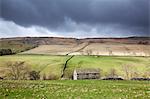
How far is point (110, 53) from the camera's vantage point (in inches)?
5856

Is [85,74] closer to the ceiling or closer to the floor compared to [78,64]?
closer to the floor

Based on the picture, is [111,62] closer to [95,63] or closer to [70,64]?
[95,63]

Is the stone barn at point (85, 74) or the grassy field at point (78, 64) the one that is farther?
the grassy field at point (78, 64)

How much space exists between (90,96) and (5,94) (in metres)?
6.84

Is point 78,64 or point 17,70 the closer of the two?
point 17,70

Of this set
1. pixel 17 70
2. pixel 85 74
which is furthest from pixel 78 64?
pixel 17 70

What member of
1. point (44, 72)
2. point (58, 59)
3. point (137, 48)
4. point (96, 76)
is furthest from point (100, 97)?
point (137, 48)

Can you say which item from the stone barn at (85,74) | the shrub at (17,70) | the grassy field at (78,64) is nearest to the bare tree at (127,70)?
the grassy field at (78,64)

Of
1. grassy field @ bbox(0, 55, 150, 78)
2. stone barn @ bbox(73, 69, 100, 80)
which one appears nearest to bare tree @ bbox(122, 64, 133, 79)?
grassy field @ bbox(0, 55, 150, 78)

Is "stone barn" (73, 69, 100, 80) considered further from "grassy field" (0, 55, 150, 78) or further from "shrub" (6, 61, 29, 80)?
"shrub" (6, 61, 29, 80)

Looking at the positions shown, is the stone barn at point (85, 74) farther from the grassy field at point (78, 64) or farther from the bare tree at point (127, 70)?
the bare tree at point (127, 70)

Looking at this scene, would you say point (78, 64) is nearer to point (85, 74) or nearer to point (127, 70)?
point (85, 74)

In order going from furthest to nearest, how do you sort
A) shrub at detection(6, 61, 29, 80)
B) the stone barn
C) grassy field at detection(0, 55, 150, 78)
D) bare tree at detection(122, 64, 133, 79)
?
grassy field at detection(0, 55, 150, 78)
bare tree at detection(122, 64, 133, 79)
shrub at detection(6, 61, 29, 80)
the stone barn

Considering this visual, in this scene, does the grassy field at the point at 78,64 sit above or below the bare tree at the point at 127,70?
above
